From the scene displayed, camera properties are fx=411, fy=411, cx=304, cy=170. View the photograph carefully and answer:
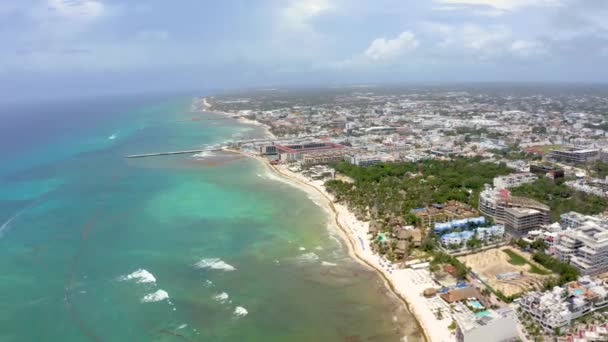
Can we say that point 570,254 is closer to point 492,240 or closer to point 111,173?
point 492,240

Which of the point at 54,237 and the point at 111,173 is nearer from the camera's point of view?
the point at 54,237

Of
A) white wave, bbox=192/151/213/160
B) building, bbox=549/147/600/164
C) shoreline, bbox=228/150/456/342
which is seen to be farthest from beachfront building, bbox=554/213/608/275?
white wave, bbox=192/151/213/160

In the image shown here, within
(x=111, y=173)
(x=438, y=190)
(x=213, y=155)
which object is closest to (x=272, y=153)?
(x=213, y=155)

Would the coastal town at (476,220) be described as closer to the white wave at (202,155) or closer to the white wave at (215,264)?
the white wave at (202,155)

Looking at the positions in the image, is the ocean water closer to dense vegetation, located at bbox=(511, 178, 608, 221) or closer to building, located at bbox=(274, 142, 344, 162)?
building, located at bbox=(274, 142, 344, 162)

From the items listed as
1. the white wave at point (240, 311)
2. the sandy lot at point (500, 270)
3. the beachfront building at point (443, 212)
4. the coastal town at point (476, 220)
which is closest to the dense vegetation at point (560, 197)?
the coastal town at point (476, 220)

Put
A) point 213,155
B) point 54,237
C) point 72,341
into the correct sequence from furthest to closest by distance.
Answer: point 213,155, point 54,237, point 72,341
